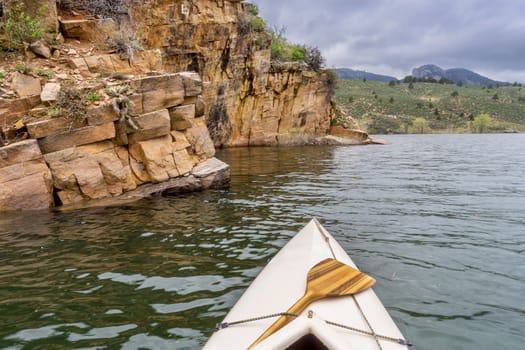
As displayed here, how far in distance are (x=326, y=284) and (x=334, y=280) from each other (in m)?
0.17

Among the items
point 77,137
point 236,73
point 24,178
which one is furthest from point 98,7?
point 236,73

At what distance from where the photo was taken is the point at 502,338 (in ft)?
11.6

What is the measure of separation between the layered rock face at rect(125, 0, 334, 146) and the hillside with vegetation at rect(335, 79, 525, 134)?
100ft

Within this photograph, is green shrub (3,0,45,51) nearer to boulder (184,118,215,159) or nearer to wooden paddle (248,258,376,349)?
boulder (184,118,215,159)

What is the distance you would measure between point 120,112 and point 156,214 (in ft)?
10.6

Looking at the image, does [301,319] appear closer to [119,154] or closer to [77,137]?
[77,137]

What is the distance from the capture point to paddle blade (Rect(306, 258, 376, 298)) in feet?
10.9

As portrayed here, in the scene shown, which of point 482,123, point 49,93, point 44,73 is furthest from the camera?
point 482,123

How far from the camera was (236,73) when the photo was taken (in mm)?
28328

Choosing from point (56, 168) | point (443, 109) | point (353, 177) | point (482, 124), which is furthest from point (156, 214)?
point (443, 109)

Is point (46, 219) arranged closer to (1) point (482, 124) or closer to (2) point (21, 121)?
(2) point (21, 121)

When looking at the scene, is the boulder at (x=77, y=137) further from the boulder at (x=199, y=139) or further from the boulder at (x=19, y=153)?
the boulder at (x=199, y=139)

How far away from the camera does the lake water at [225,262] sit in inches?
145

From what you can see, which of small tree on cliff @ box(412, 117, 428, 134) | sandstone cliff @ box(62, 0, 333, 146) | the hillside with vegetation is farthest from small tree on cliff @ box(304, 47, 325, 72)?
small tree on cliff @ box(412, 117, 428, 134)
